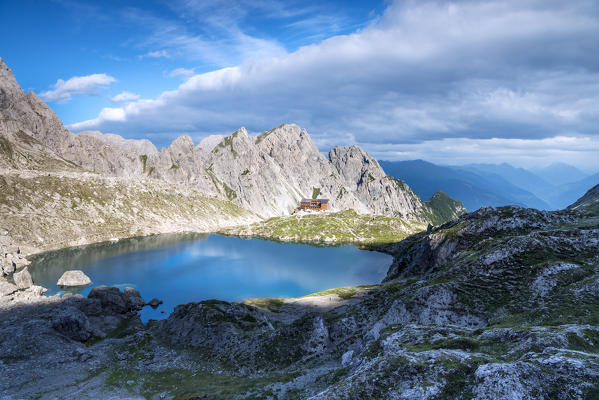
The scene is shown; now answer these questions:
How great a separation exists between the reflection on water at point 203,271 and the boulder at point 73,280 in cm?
294

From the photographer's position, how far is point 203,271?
492ft

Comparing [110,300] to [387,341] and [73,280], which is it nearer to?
[73,280]

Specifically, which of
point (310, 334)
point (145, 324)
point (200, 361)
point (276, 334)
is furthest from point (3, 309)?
point (310, 334)

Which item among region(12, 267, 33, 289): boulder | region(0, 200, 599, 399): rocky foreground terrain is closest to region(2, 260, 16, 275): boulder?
region(12, 267, 33, 289): boulder

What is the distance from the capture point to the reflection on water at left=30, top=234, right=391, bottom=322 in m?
120

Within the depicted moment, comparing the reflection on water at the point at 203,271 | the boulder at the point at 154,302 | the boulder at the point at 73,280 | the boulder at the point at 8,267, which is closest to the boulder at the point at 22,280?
the reflection on water at the point at 203,271

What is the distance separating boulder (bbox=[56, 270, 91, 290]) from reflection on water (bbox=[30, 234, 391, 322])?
9.64 ft

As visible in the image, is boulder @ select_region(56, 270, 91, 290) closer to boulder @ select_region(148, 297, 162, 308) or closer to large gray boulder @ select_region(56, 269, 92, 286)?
large gray boulder @ select_region(56, 269, 92, 286)

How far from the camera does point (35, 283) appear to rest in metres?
123

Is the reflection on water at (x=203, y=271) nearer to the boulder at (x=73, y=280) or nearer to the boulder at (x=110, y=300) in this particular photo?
the boulder at (x=73, y=280)

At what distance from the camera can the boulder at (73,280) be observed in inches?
4734

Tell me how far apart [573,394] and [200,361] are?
171ft

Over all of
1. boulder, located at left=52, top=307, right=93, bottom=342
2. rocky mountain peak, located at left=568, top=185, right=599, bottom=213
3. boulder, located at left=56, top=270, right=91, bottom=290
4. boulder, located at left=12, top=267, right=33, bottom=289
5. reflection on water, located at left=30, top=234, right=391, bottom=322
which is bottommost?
reflection on water, located at left=30, top=234, right=391, bottom=322

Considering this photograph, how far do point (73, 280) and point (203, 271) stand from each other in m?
50.3
